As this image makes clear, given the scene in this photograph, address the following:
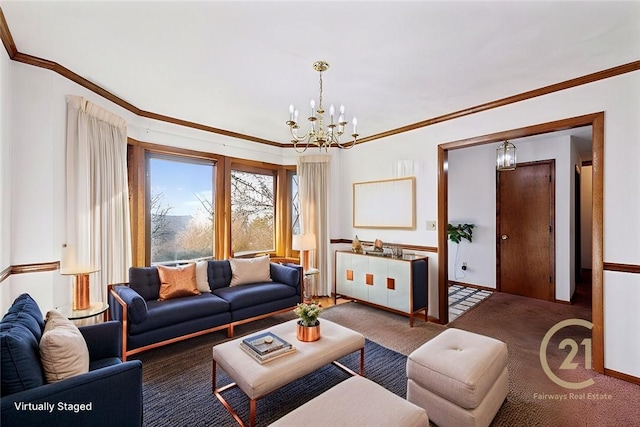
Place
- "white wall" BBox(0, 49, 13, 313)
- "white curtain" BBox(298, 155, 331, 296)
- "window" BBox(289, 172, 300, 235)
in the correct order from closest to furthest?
"white wall" BBox(0, 49, 13, 313) → "white curtain" BBox(298, 155, 331, 296) → "window" BBox(289, 172, 300, 235)

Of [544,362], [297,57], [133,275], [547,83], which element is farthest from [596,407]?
[133,275]

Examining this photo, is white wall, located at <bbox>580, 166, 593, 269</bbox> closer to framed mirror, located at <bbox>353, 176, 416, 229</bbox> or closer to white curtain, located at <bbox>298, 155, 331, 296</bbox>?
framed mirror, located at <bbox>353, 176, 416, 229</bbox>

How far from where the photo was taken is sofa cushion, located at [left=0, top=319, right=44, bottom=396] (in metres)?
1.23

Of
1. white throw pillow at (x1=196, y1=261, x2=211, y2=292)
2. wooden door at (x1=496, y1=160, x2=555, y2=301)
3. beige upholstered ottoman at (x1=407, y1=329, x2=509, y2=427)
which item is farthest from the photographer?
wooden door at (x1=496, y1=160, x2=555, y2=301)

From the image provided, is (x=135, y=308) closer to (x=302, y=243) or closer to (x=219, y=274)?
(x=219, y=274)

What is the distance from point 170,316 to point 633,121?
14.4 feet

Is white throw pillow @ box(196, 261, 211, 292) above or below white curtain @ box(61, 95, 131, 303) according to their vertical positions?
below

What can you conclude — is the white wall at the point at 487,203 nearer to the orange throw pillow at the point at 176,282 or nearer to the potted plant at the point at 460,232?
the potted plant at the point at 460,232

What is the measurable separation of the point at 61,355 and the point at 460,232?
5575mm


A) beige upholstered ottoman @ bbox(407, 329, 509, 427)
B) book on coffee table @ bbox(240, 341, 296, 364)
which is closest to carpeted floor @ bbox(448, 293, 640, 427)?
beige upholstered ottoman @ bbox(407, 329, 509, 427)

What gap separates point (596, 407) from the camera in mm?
2049

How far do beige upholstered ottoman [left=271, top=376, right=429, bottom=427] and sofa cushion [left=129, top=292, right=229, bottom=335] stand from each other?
1.84 meters

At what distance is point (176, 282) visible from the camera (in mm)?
3178

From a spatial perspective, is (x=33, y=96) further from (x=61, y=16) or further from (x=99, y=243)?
(x=99, y=243)
